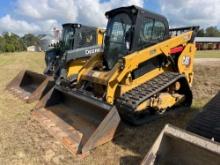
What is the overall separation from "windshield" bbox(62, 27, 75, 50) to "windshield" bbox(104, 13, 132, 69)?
12.7ft

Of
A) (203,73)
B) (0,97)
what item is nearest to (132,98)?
(0,97)

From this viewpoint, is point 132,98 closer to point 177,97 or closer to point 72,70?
point 177,97

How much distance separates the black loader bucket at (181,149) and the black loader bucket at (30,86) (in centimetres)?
510

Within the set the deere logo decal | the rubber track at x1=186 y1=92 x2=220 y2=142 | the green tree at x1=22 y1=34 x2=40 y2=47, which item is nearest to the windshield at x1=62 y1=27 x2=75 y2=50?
the deere logo decal

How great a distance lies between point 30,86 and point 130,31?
464cm

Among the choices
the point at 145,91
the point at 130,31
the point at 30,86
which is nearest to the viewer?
the point at 145,91

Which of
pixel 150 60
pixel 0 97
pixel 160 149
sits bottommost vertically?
pixel 0 97

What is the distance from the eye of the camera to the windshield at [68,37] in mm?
10891

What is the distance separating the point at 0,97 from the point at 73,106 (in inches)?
125

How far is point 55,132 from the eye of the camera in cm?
546

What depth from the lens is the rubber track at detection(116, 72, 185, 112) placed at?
5387 mm

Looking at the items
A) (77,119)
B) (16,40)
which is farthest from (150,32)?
(16,40)

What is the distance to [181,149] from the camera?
11.5 ft

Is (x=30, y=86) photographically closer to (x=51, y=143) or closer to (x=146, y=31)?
(x=146, y=31)
